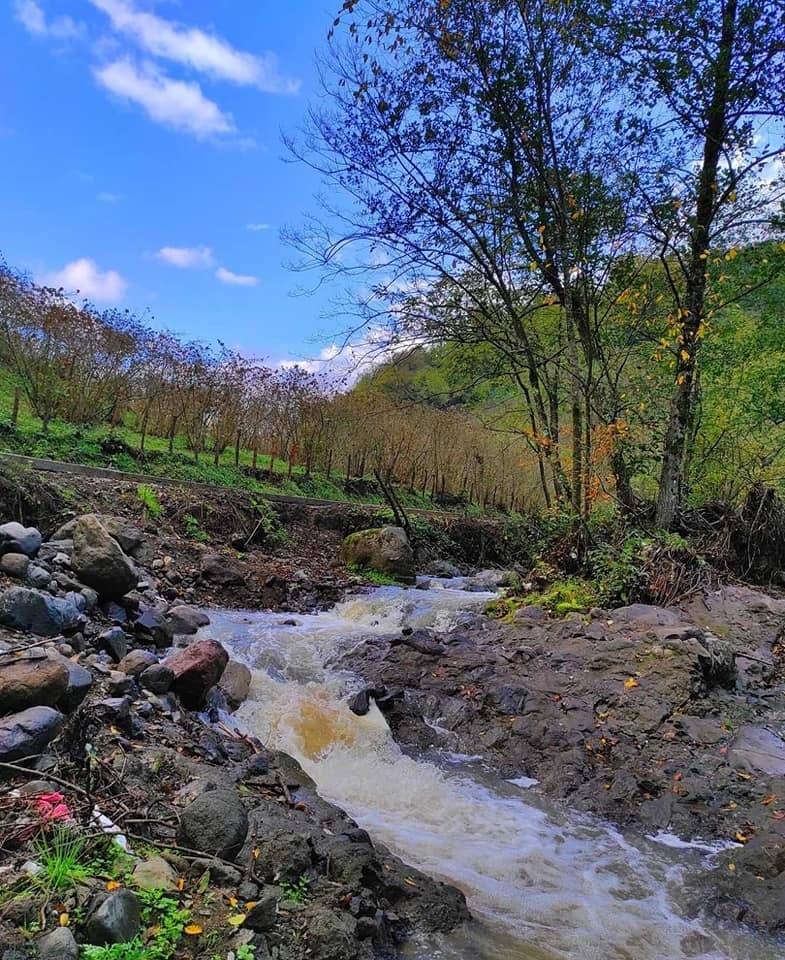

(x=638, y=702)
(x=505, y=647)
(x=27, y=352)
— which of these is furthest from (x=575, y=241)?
(x=27, y=352)

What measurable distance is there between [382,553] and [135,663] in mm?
8499

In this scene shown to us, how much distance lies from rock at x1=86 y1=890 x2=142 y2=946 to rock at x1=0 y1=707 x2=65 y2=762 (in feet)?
3.45

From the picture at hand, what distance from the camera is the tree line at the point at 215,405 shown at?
Answer: 47.7ft

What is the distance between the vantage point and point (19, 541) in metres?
6.05

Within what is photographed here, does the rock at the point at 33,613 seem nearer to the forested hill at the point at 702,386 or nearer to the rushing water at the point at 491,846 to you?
the rushing water at the point at 491,846

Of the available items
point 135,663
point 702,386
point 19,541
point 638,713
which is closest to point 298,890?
point 135,663

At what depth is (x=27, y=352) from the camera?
14391mm

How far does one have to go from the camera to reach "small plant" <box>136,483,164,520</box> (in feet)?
35.0

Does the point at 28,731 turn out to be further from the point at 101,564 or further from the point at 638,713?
the point at 638,713

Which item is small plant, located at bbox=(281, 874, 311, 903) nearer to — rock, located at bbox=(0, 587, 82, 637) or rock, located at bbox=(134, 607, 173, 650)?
rock, located at bbox=(0, 587, 82, 637)

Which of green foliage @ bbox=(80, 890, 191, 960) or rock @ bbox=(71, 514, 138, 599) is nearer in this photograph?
green foliage @ bbox=(80, 890, 191, 960)

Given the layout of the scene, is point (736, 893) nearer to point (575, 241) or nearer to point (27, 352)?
point (575, 241)

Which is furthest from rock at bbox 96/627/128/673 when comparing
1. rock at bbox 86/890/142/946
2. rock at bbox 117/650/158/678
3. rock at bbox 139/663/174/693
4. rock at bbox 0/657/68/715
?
rock at bbox 86/890/142/946

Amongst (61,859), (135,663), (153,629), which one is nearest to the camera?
(61,859)
